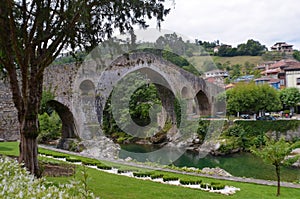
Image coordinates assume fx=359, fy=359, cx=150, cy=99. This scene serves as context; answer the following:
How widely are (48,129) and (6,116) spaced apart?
33.3ft

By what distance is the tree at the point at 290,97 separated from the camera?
3309 cm

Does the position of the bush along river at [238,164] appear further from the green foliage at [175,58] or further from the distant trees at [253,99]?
the distant trees at [253,99]

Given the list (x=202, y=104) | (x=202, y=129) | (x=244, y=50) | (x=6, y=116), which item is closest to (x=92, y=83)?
(x=6, y=116)

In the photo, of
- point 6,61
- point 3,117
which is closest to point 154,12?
point 6,61

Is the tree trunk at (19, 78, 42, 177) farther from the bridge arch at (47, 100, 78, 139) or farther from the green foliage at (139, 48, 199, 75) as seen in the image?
the green foliage at (139, 48, 199, 75)

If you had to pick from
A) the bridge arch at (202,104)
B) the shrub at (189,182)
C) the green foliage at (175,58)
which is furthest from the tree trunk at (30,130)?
the bridge arch at (202,104)

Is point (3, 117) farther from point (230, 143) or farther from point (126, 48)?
point (230, 143)

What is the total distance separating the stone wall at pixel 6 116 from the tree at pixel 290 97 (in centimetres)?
2536

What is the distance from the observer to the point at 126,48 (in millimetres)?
7246

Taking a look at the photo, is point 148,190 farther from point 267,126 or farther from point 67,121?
point 267,126

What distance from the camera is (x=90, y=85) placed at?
2220cm

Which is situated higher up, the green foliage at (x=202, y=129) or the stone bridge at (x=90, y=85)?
the stone bridge at (x=90, y=85)

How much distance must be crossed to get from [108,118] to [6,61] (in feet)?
79.5

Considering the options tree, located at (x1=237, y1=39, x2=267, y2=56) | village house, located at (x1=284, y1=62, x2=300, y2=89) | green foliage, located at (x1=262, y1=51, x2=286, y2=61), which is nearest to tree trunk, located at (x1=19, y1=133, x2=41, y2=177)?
village house, located at (x1=284, y1=62, x2=300, y2=89)
